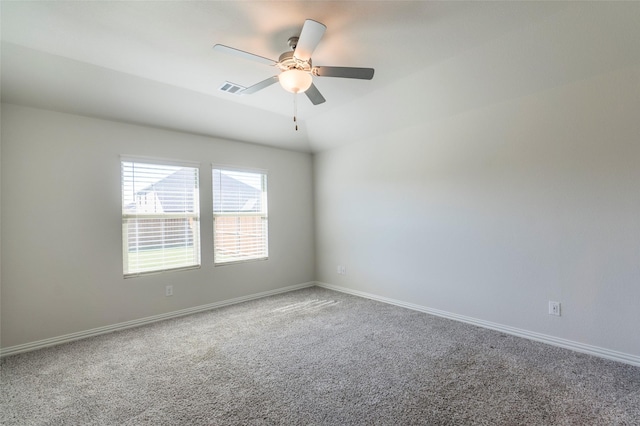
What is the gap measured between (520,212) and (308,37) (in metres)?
2.67

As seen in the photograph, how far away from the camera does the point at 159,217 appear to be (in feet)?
12.5

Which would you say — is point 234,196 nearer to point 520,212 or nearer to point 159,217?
point 159,217

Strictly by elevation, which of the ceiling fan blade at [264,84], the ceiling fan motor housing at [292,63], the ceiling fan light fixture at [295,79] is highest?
the ceiling fan motor housing at [292,63]

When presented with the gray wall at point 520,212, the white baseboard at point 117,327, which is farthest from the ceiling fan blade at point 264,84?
the white baseboard at point 117,327

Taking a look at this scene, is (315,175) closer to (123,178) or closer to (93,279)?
(123,178)

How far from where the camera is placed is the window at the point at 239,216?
4.36 meters

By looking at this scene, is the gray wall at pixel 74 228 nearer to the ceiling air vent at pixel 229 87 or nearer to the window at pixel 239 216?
the window at pixel 239 216

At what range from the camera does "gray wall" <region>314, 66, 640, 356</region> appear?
2584mm

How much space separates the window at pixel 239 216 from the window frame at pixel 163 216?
245mm

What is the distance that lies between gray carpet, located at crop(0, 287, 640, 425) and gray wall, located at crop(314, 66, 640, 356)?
42 centimetres

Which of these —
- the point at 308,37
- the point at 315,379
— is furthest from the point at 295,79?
the point at 315,379

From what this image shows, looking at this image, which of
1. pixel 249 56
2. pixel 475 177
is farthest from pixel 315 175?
pixel 249 56

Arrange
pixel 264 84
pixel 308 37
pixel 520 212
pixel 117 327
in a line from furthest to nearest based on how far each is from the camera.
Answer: pixel 117 327, pixel 520 212, pixel 264 84, pixel 308 37

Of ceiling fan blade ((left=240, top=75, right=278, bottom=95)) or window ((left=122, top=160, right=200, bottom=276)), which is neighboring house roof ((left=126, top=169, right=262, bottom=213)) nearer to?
window ((left=122, top=160, right=200, bottom=276))
